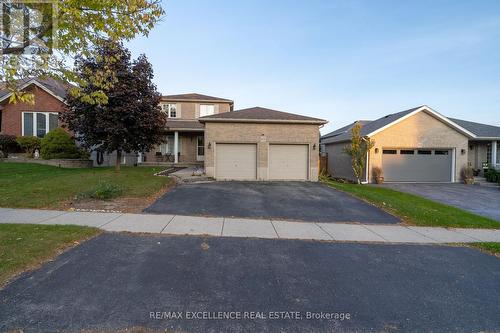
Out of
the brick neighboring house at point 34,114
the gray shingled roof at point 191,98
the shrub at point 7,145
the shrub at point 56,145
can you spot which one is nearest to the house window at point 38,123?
the brick neighboring house at point 34,114

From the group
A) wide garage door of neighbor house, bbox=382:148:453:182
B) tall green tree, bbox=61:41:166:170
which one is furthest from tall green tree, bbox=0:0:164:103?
wide garage door of neighbor house, bbox=382:148:453:182

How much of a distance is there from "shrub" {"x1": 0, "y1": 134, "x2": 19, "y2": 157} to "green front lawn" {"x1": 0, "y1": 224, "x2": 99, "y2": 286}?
654 inches

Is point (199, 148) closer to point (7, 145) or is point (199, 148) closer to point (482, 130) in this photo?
point (7, 145)

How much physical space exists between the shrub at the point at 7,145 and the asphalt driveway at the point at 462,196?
2627 cm

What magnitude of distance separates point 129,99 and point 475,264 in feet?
48.3

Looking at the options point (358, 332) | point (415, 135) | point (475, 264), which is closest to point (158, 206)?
point (358, 332)

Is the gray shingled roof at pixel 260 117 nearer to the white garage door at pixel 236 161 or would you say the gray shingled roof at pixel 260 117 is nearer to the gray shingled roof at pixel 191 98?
the white garage door at pixel 236 161

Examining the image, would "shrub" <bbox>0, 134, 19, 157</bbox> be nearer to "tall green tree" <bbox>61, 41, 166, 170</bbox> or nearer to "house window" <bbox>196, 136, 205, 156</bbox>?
"tall green tree" <bbox>61, 41, 166, 170</bbox>

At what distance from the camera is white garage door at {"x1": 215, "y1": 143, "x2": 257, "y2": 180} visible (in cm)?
A: 1537

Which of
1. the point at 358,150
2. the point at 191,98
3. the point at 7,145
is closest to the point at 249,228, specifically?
the point at 358,150

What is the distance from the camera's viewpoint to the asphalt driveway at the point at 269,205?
7848 millimetres

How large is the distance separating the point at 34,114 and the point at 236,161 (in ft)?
53.3

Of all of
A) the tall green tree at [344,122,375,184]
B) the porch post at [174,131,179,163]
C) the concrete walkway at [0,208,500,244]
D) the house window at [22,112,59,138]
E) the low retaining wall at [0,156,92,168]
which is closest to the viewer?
the concrete walkway at [0,208,500,244]

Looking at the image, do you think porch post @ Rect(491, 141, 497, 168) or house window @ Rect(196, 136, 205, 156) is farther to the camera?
house window @ Rect(196, 136, 205, 156)
